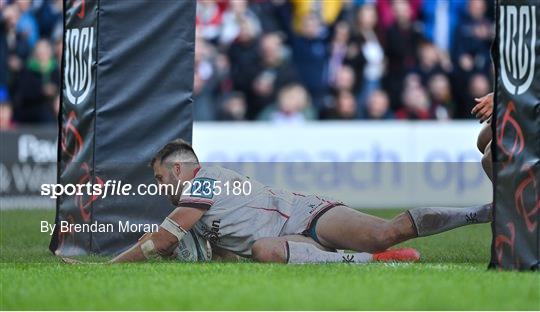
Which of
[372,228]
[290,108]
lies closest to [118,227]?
[372,228]

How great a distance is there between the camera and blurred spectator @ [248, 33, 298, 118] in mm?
20172

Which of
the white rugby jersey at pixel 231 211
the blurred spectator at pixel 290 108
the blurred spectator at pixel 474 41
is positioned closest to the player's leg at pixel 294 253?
the white rugby jersey at pixel 231 211

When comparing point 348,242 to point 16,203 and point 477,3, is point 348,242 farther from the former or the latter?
point 477,3

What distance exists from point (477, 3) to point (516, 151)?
41.6 ft

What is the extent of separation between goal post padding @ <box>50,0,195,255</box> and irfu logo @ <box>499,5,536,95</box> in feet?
11.8

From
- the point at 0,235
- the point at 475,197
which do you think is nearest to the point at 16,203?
the point at 0,235

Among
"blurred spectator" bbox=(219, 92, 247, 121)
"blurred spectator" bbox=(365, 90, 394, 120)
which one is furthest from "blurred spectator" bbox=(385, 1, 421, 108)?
"blurred spectator" bbox=(219, 92, 247, 121)

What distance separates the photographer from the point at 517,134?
8.98 meters

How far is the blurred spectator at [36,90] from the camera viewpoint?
66.4 ft

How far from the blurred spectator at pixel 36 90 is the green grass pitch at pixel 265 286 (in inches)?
393

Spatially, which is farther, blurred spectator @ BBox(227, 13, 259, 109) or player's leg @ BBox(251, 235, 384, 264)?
blurred spectator @ BBox(227, 13, 259, 109)

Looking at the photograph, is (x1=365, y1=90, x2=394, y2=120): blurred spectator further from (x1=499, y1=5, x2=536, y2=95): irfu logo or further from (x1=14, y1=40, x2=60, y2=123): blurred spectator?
(x1=499, y1=5, x2=536, y2=95): irfu logo
